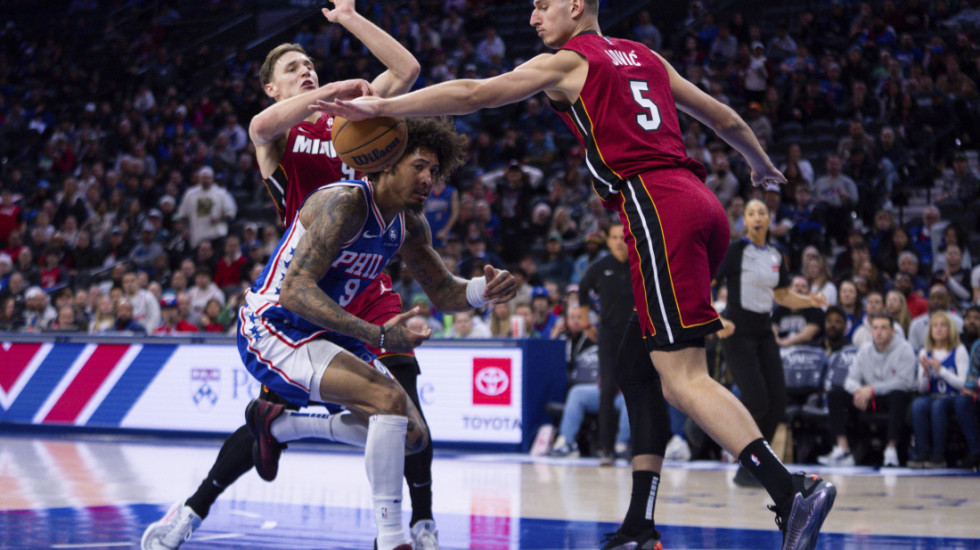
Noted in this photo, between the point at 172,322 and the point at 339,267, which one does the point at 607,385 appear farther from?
the point at 172,322

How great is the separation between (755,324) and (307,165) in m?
3.51

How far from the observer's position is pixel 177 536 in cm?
447

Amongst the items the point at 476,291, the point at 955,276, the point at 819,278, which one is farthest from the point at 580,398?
the point at 476,291

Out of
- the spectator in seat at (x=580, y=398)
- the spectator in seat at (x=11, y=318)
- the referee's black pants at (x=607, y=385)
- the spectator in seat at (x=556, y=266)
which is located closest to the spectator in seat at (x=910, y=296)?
the spectator in seat at (x=580, y=398)

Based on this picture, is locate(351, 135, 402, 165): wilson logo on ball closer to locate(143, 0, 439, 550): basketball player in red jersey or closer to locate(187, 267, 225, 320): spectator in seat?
locate(143, 0, 439, 550): basketball player in red jersey

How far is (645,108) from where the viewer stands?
13.0ft

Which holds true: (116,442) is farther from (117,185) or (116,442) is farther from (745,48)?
(745,48)

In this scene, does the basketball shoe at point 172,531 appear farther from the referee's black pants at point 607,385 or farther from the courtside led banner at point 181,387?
the courtside led banner at point 181,387

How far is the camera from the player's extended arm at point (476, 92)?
12.0 feet

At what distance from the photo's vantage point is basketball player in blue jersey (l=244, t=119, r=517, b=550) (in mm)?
3902

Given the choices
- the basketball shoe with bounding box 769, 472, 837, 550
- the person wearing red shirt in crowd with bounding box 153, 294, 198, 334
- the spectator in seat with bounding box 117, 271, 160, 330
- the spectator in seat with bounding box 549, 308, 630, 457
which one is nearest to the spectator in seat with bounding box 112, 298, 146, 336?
the person wearing red shirt in crowd with bounding box 153, 294, 198, 334

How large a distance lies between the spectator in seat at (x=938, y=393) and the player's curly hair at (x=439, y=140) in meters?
Result: 5.81

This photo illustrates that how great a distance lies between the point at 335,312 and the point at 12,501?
3816 mm

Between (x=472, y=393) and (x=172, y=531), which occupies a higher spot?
(x=172, y=531)
